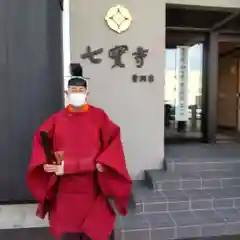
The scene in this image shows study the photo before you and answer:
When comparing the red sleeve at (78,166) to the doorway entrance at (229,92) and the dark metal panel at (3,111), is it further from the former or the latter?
the doorway entrance at (229,92)

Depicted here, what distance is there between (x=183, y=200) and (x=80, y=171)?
4.99 ft

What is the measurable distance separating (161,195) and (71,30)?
6.30ft

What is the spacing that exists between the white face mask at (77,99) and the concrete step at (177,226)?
4.13 ft

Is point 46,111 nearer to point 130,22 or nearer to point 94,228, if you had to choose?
point 130,22

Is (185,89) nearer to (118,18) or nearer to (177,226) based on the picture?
(118,18)

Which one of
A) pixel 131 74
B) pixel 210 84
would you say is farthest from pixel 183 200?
pixel 210 84

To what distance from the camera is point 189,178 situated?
329cm

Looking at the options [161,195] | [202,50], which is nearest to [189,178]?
[161,195]

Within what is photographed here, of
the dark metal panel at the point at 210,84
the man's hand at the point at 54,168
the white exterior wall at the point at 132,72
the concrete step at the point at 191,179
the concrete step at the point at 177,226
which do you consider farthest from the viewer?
the dark metal panel at the point at 210,84

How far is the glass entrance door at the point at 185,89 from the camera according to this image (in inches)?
197

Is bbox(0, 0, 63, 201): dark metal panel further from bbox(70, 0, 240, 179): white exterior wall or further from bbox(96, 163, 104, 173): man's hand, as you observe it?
bbox(96, 163, 104, 173): man's hand

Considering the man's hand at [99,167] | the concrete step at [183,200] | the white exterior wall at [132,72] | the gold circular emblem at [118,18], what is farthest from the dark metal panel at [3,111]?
the man's hand at [99,167]

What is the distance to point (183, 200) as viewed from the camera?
303cm

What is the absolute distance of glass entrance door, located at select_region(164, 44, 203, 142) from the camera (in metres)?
5.02
